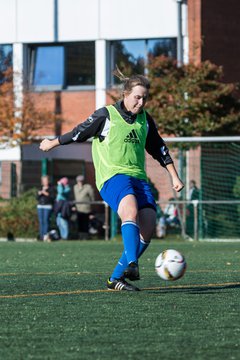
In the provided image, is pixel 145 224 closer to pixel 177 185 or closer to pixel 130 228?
pixel 130 228

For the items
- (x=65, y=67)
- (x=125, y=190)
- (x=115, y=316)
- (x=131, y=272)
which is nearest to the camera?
(x=115, y=316)

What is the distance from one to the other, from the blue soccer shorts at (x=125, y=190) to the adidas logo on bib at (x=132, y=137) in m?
0.33

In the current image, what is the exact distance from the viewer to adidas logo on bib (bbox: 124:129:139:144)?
34.4ft

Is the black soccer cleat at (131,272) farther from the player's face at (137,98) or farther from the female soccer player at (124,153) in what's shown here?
the player's face at (137,98)

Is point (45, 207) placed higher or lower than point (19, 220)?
higher

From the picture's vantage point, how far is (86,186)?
2988 centimetres

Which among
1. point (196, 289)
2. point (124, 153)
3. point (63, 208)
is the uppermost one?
point (124, 153)

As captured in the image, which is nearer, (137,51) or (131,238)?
(131,238)

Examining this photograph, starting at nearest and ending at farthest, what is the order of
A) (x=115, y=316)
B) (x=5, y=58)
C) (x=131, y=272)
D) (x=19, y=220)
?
(x=115, y=316) → (x=131, y=272) → (x=19, y=220) → (x=5, y=58)

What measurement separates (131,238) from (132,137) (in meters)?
1.00

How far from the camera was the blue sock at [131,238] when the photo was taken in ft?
32.9

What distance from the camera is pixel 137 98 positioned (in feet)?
34.2

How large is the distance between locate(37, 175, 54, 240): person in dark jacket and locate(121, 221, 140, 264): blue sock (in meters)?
18.4

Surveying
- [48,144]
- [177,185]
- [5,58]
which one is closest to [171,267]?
[177,185]
